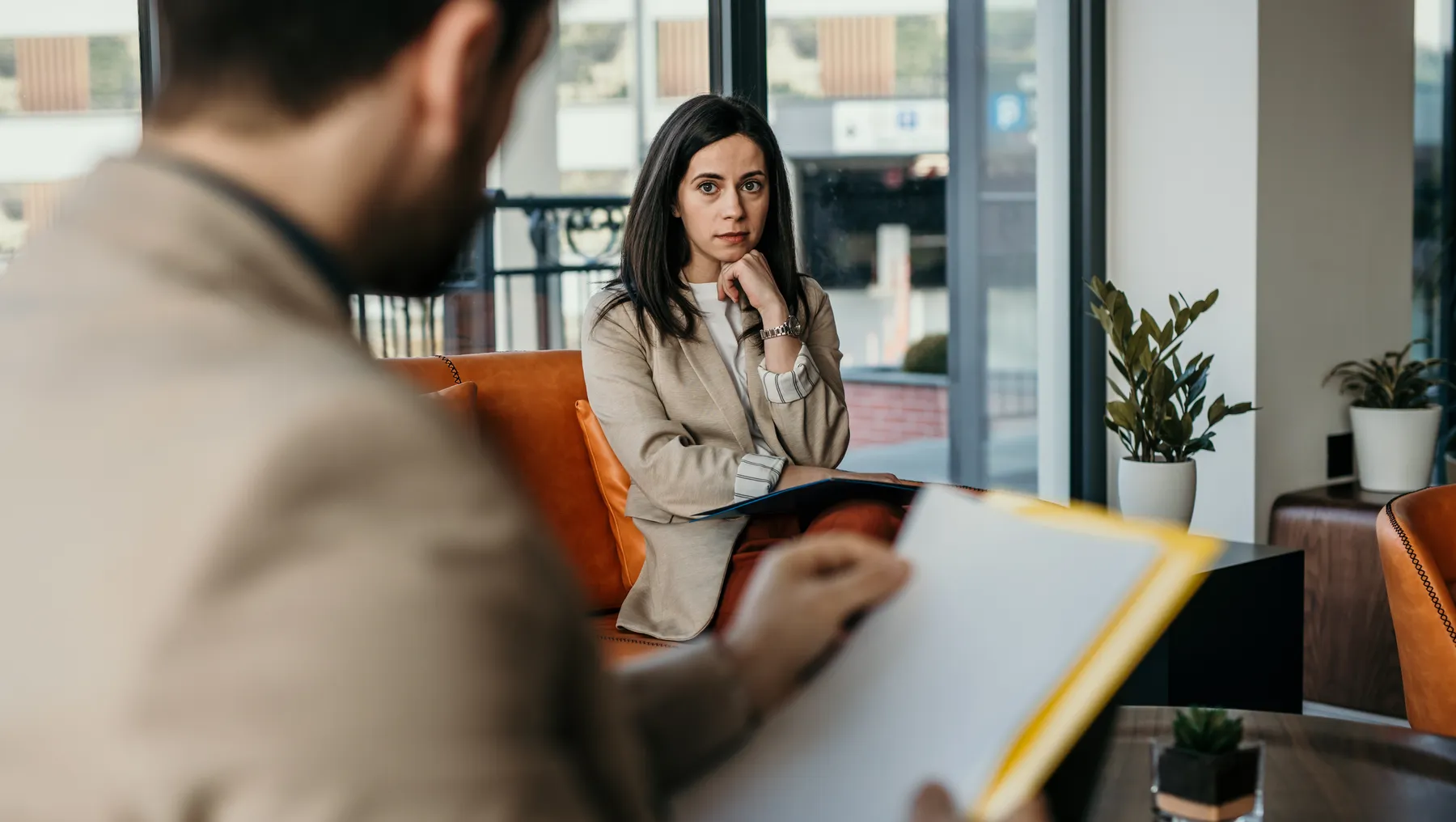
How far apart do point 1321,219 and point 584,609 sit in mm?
3846

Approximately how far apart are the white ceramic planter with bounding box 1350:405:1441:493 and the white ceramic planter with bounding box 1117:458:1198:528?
2.10ft

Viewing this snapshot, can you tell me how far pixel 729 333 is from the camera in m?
2.62

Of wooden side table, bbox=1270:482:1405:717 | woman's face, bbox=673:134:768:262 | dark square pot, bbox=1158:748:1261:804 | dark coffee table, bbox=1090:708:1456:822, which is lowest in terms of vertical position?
wooden side table, bbox=1270:482:1405:717

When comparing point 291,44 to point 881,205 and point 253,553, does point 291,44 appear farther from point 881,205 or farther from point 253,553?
point 881,205

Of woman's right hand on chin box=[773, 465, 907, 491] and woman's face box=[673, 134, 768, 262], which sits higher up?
woman's face box=[673, 134, 768, 262]

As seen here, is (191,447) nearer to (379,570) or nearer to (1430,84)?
(379,570)

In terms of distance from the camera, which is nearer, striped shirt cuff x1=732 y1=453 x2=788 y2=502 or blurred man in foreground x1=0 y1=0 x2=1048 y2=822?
blurred man in foreground x1=0 y1=0 x2=1048 y2=822

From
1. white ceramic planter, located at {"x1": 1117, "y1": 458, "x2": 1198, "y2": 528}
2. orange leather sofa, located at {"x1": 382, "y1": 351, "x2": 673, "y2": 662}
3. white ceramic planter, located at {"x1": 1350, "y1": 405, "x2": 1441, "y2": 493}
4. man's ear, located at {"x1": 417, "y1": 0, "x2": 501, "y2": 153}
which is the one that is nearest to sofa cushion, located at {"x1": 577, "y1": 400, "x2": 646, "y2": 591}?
orange leather sofa, located at {"x1": 382, "y1": 351, "x2": 673, "y2": 662}

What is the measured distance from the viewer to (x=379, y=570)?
0.36 meters

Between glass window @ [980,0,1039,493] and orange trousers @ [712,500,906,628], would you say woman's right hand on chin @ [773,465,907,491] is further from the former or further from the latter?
glass window @ [980,0,1039,493]

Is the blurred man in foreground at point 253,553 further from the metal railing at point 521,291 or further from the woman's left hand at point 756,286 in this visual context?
the metal railing at point 521,291

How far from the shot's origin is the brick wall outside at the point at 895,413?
12.5 ft

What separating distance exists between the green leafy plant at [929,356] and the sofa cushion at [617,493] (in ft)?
4.97

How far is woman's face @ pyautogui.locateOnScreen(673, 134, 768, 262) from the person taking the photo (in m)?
2.54
